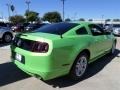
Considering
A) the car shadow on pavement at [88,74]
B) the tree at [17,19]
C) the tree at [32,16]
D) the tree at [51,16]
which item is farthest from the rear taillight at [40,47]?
the tree at [17,19]

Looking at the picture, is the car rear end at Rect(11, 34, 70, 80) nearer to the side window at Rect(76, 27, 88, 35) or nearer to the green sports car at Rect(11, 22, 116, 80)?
the green sports car at Rect(11, 22, 116, 80)

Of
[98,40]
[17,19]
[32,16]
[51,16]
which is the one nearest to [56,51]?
[98,40]

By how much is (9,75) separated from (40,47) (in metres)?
1.81

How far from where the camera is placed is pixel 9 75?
19.3 ft

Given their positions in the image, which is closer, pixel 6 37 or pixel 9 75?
pixel 9 75

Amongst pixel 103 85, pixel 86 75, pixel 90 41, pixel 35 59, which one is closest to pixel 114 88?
pixel 103 85

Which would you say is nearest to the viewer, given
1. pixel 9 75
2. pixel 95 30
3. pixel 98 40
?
pixel 9 75

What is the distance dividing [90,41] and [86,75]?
984 mm

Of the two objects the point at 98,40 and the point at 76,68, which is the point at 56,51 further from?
the point at 98,40

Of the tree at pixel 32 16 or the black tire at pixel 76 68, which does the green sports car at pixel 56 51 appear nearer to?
the black tire at pixel 76 68

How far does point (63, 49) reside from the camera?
4809 mm

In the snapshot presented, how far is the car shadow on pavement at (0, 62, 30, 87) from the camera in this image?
5463 mm

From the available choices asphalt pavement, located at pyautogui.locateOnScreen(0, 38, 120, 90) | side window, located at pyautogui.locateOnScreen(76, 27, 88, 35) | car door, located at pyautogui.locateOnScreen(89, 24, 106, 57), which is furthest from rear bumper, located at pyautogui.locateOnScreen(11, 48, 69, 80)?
car door, located at pyautogui.locateOnScreen(89, 24, 106, 57)

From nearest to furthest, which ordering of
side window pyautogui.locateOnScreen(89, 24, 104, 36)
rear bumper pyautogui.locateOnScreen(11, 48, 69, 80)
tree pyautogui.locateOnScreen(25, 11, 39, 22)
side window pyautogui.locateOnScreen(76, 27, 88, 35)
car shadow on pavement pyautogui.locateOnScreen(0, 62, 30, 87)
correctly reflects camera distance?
rear bumper pyautogui.locateOnScreen(11, 48, 69, 80), car shadow on pavement pyautogui.locateOnScreen(0, 62, 30, 87), side window pyautogui.locateOnScreen(76, 27, 88, 35), side window pyautogui.locateOnScreen(89, 24, 104, 36), tree pyautogui.locateOnScreen(25, 11, 39, 22)
